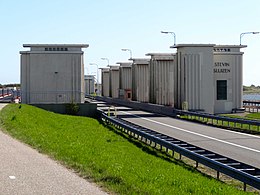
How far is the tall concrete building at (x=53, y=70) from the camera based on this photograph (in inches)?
1698

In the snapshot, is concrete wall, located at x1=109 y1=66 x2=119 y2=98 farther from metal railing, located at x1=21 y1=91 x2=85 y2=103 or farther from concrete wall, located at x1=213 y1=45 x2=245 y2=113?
metal railing, located at x1=21 y1=91 x2=85 y2=103

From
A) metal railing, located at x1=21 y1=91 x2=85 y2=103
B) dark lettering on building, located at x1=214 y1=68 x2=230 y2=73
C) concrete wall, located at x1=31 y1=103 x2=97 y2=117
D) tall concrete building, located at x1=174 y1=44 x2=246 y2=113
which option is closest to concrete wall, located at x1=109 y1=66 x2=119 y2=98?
dark lettering on building, located at x1=214 y1=68 x2=230 y2=73

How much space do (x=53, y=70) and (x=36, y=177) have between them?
111 ft

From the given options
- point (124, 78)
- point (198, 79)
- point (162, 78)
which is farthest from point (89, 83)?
point (198, 79)

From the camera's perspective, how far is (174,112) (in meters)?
39.4

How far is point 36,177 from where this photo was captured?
9914mm

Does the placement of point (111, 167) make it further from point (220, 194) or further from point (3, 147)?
point (3, 147)

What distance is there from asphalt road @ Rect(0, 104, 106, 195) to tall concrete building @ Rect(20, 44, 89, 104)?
97.2 ft

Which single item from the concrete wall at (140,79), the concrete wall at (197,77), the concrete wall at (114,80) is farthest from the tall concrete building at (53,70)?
the concrete wall at (114,80)

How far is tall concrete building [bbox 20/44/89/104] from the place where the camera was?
141 feet

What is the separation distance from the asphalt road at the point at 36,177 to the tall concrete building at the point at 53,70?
97.2ft

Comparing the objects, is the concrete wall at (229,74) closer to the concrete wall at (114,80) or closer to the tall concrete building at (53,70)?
the tall concrete building at (53,70)

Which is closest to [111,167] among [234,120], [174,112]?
[234,120]

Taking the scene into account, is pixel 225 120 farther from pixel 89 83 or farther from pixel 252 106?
pixel 89 83
